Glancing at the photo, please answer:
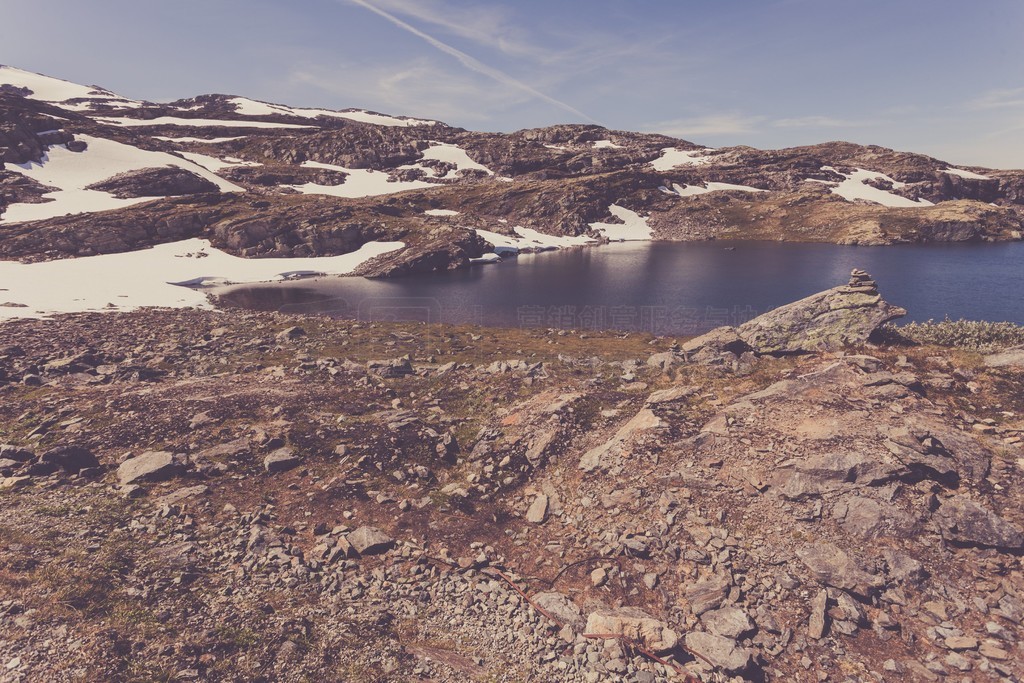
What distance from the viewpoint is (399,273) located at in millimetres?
92000

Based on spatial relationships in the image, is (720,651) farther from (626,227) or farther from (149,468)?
(626,227)

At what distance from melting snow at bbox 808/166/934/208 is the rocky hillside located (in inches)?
40.0

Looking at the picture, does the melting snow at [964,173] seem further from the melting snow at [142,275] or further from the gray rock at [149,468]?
the gray rock at [149,468]

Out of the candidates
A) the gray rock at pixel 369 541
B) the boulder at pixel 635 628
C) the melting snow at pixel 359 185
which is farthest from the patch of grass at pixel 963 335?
the melting snow at pixel 359 185

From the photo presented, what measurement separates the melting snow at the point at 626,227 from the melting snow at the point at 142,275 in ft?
247

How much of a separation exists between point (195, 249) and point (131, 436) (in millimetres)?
98345

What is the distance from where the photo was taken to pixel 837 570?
10.3 metres

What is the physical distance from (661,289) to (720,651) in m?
67.5

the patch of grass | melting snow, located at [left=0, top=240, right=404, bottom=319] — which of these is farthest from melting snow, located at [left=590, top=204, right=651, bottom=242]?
the patch of grass

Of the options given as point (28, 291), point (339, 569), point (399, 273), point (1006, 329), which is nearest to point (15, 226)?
point (28, 291)

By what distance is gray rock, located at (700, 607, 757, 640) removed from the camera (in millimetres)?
9352

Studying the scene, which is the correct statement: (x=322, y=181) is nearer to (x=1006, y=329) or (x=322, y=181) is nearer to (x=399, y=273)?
(x=399, y=273)

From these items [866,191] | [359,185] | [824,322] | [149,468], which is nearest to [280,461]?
[149,468]

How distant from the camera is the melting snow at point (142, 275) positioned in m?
53.1
